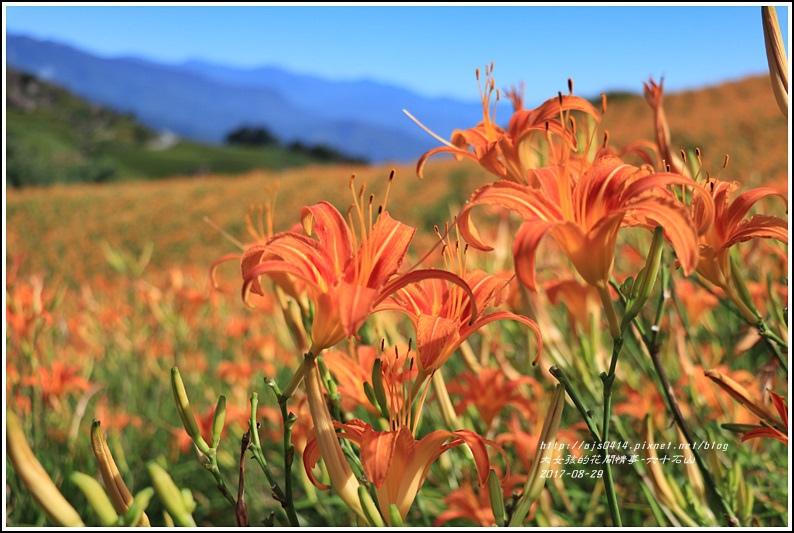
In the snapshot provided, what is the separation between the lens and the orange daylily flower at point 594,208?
1.73 feet

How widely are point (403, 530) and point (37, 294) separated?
1.23 meters

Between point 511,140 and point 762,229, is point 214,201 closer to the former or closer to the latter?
point 511,140

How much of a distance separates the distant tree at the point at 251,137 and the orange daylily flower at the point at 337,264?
47252 mm

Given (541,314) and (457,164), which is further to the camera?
(457,164)

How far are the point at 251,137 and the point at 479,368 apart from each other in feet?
159

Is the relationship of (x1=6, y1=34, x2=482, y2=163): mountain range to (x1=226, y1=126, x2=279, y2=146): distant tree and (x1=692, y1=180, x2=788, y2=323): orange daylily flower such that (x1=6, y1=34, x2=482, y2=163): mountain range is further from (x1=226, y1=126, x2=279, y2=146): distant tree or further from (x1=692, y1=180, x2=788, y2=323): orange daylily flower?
(x1=692, y1=180, x2=788, y2=323): orange daylily flower

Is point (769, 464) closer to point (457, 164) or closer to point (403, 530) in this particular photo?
point (403, 530)

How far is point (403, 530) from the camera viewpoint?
565 mm

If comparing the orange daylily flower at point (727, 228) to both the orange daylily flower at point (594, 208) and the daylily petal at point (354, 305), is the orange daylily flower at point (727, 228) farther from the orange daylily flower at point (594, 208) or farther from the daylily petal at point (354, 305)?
the daylily petal at point (354, 305)

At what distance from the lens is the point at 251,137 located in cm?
4688

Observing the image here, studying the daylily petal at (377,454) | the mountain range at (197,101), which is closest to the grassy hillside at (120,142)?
the daylily petal at (377,454)

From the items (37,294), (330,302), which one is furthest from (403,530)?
(37,294)

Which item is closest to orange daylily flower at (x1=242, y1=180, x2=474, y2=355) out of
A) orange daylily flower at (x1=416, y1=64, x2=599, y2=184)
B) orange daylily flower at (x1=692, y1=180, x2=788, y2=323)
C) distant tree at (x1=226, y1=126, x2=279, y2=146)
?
orange daylily flower at (x1=416, y1=64, x2=599, y2=184)

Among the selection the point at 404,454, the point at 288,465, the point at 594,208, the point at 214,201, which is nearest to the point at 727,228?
the point at 594,208
